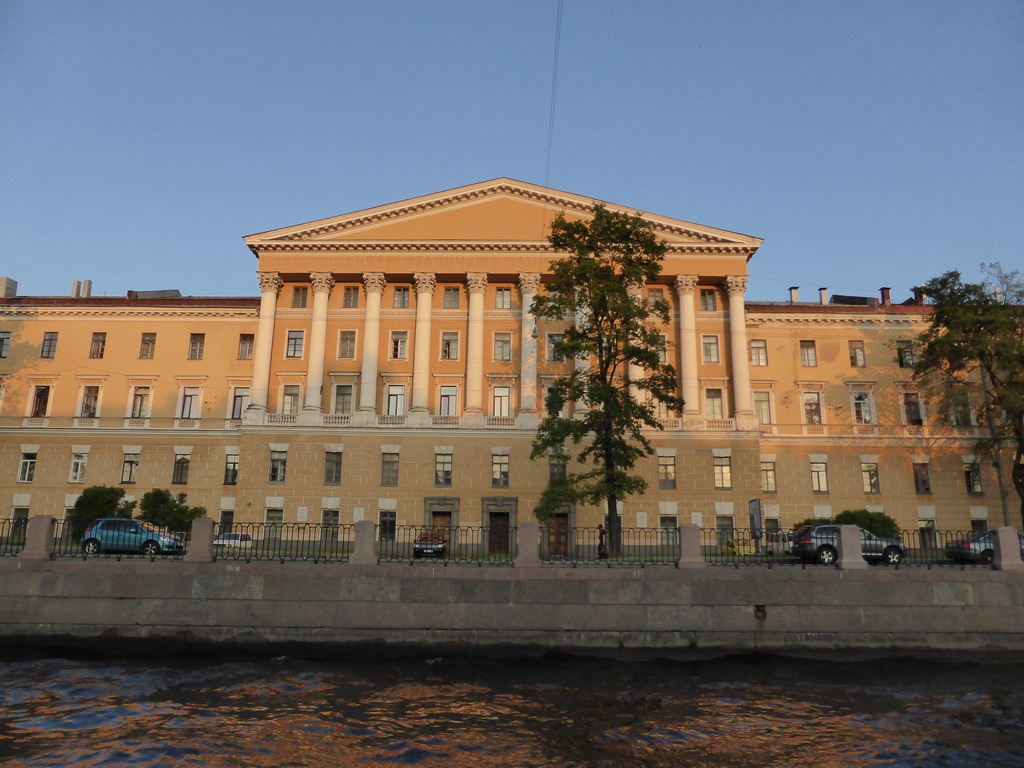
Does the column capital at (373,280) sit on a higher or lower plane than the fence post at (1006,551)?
higher

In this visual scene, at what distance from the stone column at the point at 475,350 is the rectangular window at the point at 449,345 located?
2.82 ft

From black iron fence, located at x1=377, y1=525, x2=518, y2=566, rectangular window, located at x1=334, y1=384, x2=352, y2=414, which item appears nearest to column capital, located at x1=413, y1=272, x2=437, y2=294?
rectangular window, located at x1=334, y1=384, x2=352, y2=414

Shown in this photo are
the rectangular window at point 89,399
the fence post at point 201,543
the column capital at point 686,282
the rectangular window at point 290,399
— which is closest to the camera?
the fence post at point 201,543

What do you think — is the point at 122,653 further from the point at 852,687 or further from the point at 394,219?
the point at 394,219

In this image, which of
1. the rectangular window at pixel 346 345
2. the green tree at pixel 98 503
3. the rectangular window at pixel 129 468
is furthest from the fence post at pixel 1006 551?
the rectangular window at pixel 129 468

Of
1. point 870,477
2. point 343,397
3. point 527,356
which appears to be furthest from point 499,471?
point 870,477

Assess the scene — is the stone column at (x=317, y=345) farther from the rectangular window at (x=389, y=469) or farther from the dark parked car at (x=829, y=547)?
the dark parked car at (x=829, y=547)

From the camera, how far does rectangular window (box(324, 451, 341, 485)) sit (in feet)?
138

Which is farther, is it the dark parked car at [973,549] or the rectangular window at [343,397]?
the rectangular window at [343,397]

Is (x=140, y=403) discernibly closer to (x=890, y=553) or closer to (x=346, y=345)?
(x=346, y=345)

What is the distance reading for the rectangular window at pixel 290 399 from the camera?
44.4 meters

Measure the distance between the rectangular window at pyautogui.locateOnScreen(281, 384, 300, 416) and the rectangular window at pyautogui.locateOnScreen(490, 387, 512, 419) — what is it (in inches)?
476

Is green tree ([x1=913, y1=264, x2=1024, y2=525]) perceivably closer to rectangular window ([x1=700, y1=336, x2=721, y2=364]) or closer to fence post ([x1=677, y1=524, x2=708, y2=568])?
rectangular window ([x1=700, y1=336, x2=721, y2=364])

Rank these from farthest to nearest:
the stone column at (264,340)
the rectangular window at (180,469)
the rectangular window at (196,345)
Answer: the rectangular window at (196,345)
the rectangular window at (180,469)
the stone column at (264,340)
